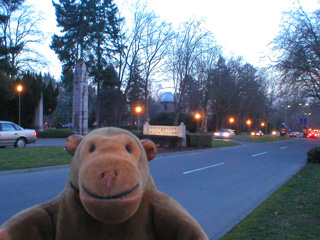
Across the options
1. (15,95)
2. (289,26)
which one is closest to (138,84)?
(15,95)

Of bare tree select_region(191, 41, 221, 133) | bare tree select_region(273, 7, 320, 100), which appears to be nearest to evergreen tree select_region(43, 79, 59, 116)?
bare tree select_region(191, 41, 221, 133)

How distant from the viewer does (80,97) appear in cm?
3288

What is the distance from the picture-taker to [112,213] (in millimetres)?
1567

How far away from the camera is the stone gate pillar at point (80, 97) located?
32.8m

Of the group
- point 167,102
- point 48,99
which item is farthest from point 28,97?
point 167,102

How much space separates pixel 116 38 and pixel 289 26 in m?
21.7

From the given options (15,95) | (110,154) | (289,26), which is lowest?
(110,154)

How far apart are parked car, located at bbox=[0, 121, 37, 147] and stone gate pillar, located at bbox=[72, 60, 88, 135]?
13.1 m

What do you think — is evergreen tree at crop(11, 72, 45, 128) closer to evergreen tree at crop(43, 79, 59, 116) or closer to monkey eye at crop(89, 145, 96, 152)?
evergreen tree at crop(43, 79, 59, 116)

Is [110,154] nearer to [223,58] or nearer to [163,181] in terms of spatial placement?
[163,181]

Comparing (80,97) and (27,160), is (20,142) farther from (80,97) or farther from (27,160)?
(80,97)

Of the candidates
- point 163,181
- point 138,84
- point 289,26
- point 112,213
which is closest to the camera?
point 112,213

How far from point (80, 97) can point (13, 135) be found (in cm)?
1477

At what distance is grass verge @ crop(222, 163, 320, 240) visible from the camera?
199 inches
